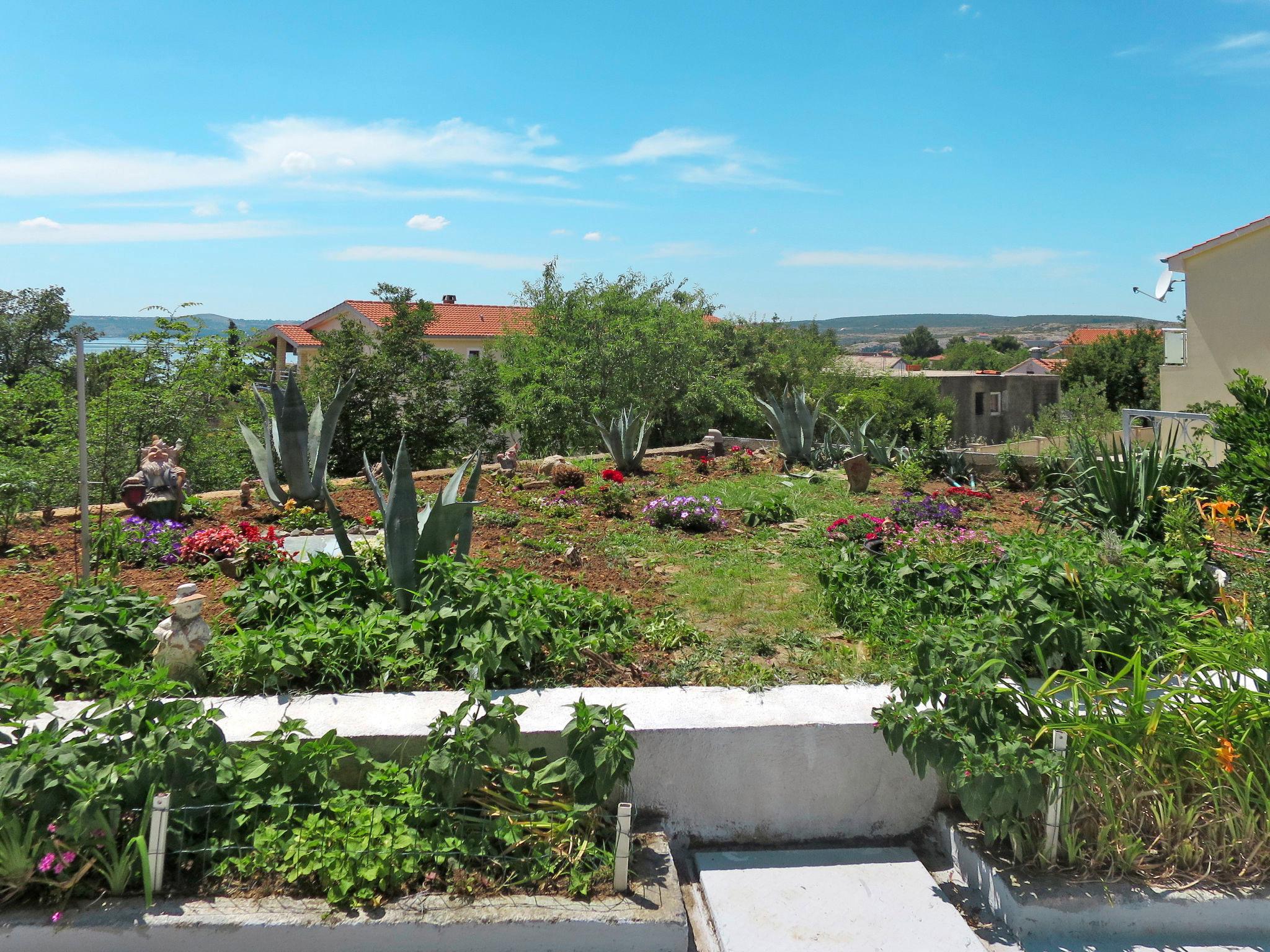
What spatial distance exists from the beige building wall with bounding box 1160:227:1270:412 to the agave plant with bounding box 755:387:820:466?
9.50 m

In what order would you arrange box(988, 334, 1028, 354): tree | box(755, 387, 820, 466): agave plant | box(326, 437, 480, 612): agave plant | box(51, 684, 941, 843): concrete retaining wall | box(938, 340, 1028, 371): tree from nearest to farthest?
box(51, 684, 941, 843): concrete retaining wall
box(326, 437, 480, 612): agave plant
box(755, 387, 820, 466): agave plant
box(938, 340, 1028, 371): tree
box(988, 334, 1028, 354): tree

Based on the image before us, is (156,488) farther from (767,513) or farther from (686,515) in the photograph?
(767,513)

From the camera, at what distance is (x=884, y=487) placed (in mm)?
8023

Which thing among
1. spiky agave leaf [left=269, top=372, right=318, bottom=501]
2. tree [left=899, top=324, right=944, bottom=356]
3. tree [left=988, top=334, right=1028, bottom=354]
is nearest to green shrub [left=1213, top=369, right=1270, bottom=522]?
spiky agave leaf [left=269, top=372, right=318, bottom=501]

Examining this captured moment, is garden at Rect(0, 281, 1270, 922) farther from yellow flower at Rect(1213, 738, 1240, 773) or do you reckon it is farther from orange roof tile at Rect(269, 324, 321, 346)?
orange roof tile at Rect(269, 324, 321, 346)

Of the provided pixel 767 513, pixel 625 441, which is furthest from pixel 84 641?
pixel 625 441

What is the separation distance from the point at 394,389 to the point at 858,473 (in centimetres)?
1014

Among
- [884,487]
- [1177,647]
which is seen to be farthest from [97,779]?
[884,487]

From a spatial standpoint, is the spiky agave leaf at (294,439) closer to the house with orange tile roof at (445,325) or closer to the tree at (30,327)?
the tree at (30,327)

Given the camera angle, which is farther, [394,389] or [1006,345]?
[1006,345]

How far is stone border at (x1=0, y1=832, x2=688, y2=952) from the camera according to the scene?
2.28 meters

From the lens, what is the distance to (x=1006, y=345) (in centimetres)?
10538

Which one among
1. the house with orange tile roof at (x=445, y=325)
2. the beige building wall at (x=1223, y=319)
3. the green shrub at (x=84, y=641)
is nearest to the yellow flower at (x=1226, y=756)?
the green shrub at (x=84, y=641)

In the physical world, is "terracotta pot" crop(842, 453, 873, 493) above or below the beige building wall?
below
